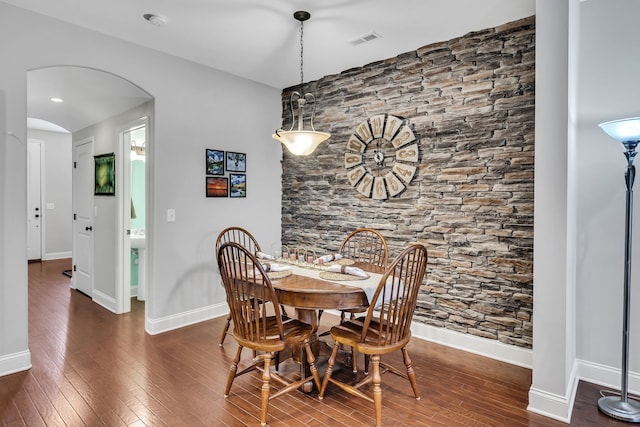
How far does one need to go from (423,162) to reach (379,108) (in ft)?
2.62

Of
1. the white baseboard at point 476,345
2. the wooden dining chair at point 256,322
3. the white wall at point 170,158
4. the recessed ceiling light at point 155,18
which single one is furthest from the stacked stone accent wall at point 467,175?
the recessed ceiling light at point 155,18

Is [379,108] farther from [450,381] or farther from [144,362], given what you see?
[144,362]

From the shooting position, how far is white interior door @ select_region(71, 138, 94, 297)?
4.74 metres

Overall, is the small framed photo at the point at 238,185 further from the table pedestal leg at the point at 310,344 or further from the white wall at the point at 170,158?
the table pedestal leg at the point at 310,344

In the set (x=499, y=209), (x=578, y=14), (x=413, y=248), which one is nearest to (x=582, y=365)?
A: (x=499, y=209)

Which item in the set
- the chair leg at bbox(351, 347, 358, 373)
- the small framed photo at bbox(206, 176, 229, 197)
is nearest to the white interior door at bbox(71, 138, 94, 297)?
the small framed photo at bbox(206, 176, 229, 197)

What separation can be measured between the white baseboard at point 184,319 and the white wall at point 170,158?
0.01 meters

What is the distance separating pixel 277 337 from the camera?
2246 mm

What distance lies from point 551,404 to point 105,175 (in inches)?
193

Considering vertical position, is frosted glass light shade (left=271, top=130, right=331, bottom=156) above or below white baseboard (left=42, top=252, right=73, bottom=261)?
above

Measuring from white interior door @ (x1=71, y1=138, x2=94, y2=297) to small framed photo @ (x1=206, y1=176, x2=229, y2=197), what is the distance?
186 cm

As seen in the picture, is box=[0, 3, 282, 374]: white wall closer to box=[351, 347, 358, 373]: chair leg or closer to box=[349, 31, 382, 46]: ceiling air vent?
box=[349, 31, 382, 46]: ceiling air vent

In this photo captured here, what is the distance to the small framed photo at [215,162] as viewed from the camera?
3996 mm

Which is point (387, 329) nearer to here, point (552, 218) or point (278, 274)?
point (278, 274)
